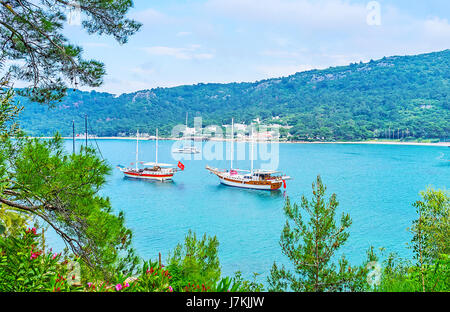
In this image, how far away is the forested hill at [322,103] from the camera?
45594 mm

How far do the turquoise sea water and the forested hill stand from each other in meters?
14.3

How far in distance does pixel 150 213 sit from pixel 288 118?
55014mm

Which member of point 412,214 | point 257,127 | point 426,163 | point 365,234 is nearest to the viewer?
point 365,234

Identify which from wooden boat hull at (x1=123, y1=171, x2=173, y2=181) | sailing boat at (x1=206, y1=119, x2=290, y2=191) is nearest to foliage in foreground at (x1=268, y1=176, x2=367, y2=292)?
sailing boat at (x1=206, y1=119, x2=290, y2=191)

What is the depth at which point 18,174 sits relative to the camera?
8.21 ft

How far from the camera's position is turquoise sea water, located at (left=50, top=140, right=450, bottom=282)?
45.0ft

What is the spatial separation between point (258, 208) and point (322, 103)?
56.8 metres

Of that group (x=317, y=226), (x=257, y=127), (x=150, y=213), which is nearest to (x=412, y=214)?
(x=150, y=213)

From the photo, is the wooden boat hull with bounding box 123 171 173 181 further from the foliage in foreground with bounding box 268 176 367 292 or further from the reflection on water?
the foliage in foreground with bounding box 268 176 367 292
